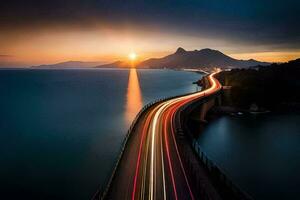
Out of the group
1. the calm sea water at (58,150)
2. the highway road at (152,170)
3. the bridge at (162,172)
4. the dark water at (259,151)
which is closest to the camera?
the bridge at (162,172)

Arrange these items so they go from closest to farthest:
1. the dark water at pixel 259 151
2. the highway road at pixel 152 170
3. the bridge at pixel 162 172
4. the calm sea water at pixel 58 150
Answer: the bridge at pixel 162 172, the highway road at pixel 152 170, the calm sea water at pixel 58 150, the dark water at pixel 259 151

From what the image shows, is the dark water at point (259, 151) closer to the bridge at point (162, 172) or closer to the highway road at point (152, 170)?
the bridge at point (162, 172)

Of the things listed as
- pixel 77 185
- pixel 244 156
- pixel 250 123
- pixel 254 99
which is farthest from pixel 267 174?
pixel 254 99

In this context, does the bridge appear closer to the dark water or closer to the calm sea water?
the calm sea water

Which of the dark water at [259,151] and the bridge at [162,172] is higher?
the bridge at [162,172]

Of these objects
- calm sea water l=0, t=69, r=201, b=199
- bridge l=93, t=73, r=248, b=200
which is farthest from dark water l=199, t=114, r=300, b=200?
calm sea water l=0, t=69, r=201, b=199

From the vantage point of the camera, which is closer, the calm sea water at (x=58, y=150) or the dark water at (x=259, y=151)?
the calm sea water at (x=58, y=150)

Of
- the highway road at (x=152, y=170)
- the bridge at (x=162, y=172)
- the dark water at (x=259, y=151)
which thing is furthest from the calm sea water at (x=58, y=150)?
the dark water at (x=259, y=151)
